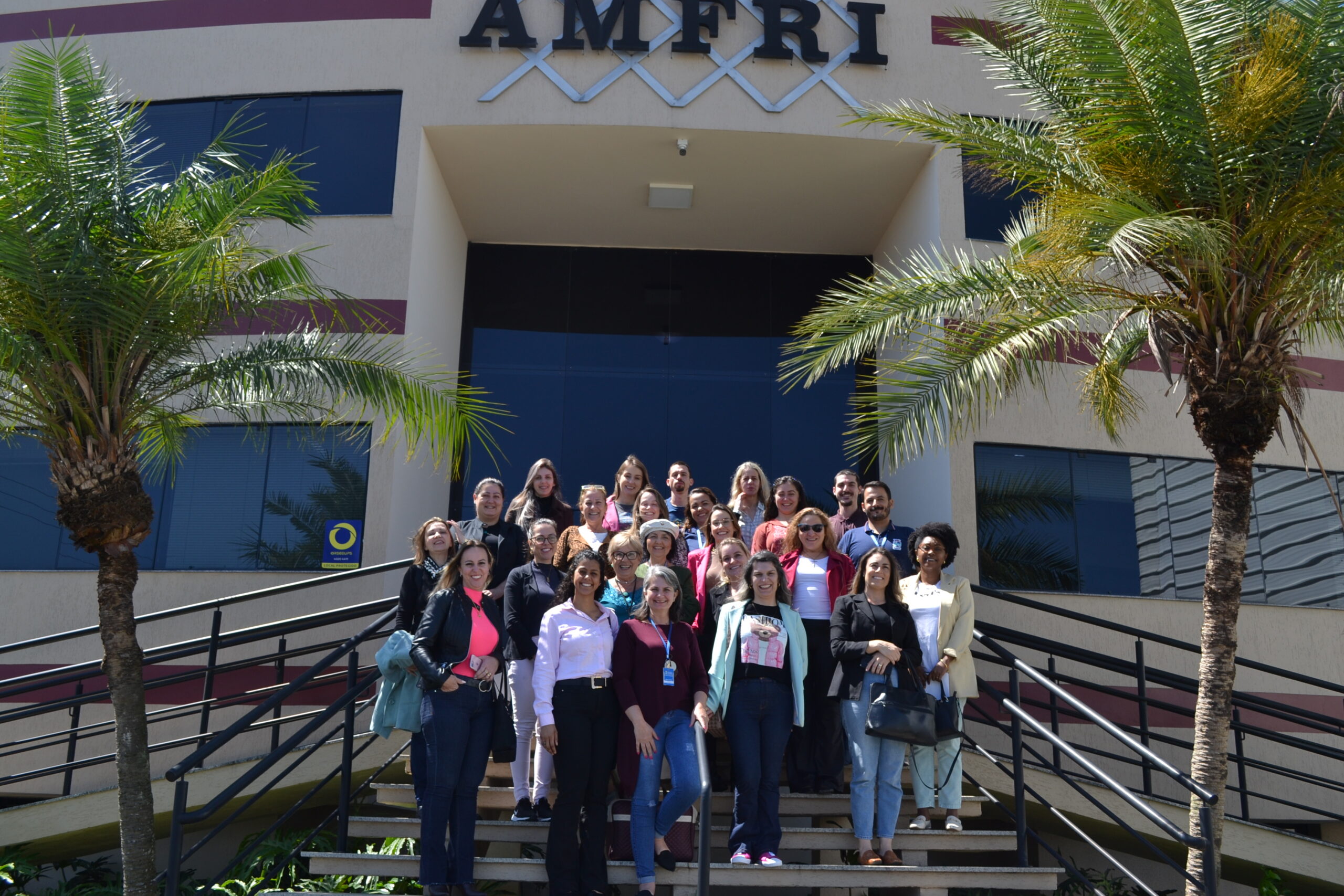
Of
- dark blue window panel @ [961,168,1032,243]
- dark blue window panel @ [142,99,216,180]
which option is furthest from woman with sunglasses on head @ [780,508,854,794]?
dark blue window panel @ [142,99,216,180]

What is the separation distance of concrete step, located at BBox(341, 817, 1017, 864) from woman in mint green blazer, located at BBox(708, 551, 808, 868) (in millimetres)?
305

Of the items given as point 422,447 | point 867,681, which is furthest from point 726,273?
point 867,681

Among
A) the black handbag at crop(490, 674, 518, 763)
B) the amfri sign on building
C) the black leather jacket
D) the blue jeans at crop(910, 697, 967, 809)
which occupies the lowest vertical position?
the blue jeans at crop(910, 697, 967, 809)

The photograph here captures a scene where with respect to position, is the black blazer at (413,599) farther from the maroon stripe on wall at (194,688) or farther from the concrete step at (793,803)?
the maroon stripe on wall at (194,688)

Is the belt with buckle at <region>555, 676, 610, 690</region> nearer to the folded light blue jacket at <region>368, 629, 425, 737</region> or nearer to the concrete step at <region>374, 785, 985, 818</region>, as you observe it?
the folded light blue jacket at <region>368, 629, 425, 737</region>

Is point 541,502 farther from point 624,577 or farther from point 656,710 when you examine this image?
point 656,710

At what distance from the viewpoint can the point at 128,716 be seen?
6926 millimetres

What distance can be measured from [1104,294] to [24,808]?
8758mm

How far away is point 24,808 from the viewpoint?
8.42m

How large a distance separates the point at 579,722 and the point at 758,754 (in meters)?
1.06

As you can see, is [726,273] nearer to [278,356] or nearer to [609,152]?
[609,152]

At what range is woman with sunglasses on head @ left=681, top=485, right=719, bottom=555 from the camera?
823 centimetres

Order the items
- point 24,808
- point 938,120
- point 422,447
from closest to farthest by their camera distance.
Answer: point 938,120 < point 24,808 < point 422,447

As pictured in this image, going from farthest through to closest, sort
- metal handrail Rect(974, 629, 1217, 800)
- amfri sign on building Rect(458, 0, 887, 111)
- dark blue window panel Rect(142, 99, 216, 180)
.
→ dark blue window panel Rect(142, 99, 216, 180) < amfri sign on building Rect(458, 0, 887, 111) < metal handrail Rect(974, 629, 1217, 800)
